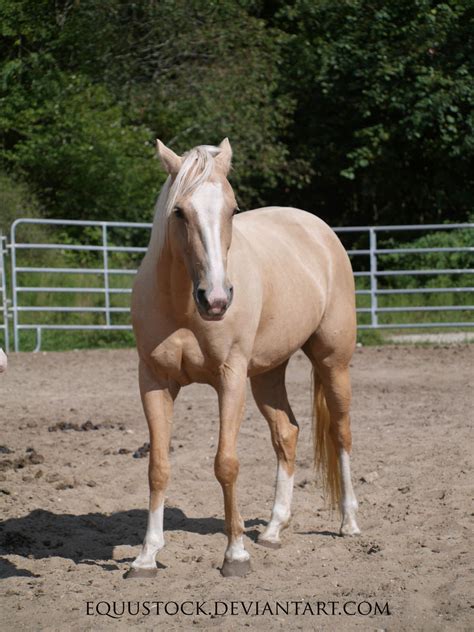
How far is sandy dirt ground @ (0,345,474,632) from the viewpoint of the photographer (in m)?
3.79

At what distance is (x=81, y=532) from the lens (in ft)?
16.4

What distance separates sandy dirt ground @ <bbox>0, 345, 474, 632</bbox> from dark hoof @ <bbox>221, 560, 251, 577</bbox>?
4 cm

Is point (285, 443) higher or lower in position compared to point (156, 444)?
lower

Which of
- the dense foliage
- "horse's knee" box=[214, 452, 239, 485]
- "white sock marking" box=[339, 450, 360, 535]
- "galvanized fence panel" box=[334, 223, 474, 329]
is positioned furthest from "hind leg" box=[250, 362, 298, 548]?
the dense foliage

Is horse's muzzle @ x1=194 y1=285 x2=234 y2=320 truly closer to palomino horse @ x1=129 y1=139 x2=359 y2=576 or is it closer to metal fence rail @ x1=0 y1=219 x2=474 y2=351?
palomino horse @ x1=129 y1=139 x2=359 y2=576

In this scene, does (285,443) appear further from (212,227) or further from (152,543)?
(212,227)

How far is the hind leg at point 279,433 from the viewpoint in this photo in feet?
16.4

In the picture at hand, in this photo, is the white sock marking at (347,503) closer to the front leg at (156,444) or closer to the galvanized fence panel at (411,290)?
Result: the front leg at (156,444)

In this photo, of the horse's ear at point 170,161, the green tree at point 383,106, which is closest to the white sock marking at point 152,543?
the horse's ear at point 170,161

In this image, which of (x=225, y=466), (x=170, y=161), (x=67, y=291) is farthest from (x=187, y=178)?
(x=67, y=291)

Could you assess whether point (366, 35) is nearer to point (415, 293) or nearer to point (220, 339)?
point (415, 293)

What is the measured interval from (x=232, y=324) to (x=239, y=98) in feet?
48.0

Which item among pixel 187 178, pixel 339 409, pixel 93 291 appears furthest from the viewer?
pixel 93 291

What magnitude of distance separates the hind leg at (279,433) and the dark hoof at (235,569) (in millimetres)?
603
